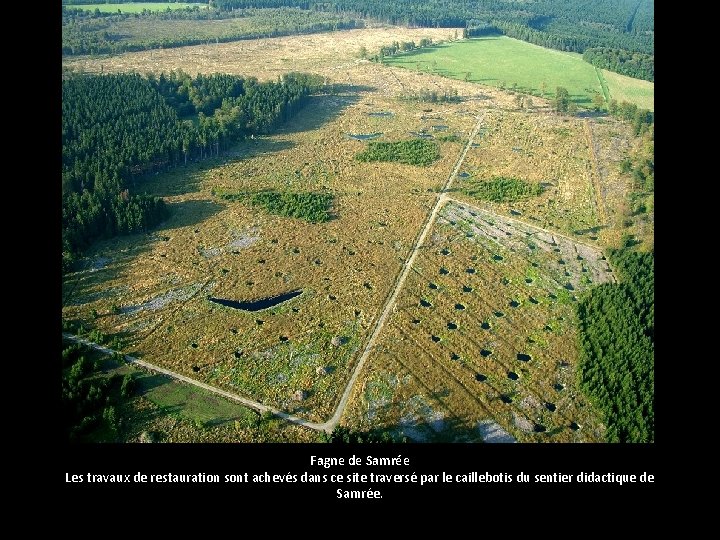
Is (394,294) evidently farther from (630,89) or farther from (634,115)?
(630,89)

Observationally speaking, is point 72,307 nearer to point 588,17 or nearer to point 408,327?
point 408,327

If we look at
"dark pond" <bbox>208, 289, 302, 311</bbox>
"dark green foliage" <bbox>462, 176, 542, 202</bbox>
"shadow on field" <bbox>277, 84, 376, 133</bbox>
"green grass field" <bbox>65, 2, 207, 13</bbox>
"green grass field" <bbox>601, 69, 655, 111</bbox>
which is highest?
"green grass field" <bbox>65, 2, 207, 13</bbox>

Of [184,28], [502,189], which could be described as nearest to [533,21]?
[184,28]

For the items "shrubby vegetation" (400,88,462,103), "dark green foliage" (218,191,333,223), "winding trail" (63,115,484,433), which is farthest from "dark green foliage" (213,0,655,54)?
"winding trail" (63,115,484,433)

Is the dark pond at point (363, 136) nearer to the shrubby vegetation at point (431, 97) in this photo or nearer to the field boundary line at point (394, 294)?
the field boundary line at point (394, 294)

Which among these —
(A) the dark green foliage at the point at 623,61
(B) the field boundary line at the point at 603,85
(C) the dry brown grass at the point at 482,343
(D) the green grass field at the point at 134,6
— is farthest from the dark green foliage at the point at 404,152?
(D) the green grass field at the point at 134,6

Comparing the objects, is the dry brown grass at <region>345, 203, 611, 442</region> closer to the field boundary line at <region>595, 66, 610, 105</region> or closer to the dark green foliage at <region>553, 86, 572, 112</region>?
the dark green foliage at <region>553, 86, 572, 112</region>
